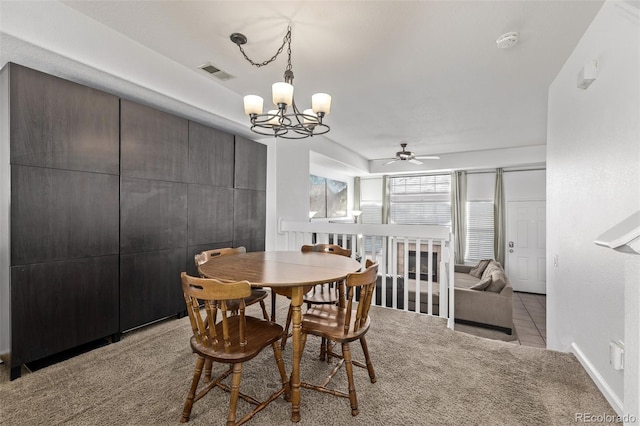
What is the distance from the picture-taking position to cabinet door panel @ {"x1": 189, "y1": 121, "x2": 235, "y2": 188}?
10.7ft

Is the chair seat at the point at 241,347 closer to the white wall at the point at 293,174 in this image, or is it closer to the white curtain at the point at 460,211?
the white wall at the point at 293,174

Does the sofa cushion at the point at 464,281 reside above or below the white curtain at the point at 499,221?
below

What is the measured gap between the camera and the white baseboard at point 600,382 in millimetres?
1615

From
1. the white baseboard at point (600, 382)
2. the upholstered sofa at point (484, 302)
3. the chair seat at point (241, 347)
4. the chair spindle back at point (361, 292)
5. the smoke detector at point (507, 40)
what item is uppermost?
the smoke detector at point (507, 40)

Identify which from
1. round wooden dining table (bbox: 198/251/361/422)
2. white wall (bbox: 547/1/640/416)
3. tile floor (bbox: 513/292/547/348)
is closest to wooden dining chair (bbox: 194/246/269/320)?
round wooden dining table (bbox: 198/251/361/422)

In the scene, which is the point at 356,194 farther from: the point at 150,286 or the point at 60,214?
the point at 60,214

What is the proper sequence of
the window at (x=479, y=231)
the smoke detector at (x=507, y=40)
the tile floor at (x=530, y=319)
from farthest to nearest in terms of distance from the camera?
the window at (x=479, y=231), the tile floor at (x=530, y=319), the smoke detector at (x=507, y=40)

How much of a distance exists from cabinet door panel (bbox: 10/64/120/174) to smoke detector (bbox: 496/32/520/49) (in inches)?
127

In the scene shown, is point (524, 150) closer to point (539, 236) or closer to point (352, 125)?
point (539, 236)

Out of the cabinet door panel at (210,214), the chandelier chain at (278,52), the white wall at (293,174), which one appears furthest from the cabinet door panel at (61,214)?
the white wall at (293,174)

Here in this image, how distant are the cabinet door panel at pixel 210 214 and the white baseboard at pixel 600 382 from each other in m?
3.52

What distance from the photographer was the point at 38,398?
5.98 feet

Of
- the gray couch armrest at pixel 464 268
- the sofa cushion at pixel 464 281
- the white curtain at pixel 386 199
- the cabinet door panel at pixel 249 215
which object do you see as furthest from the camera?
the white curtain at pixel 386 199

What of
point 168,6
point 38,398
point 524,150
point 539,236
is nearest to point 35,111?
point 168,6
